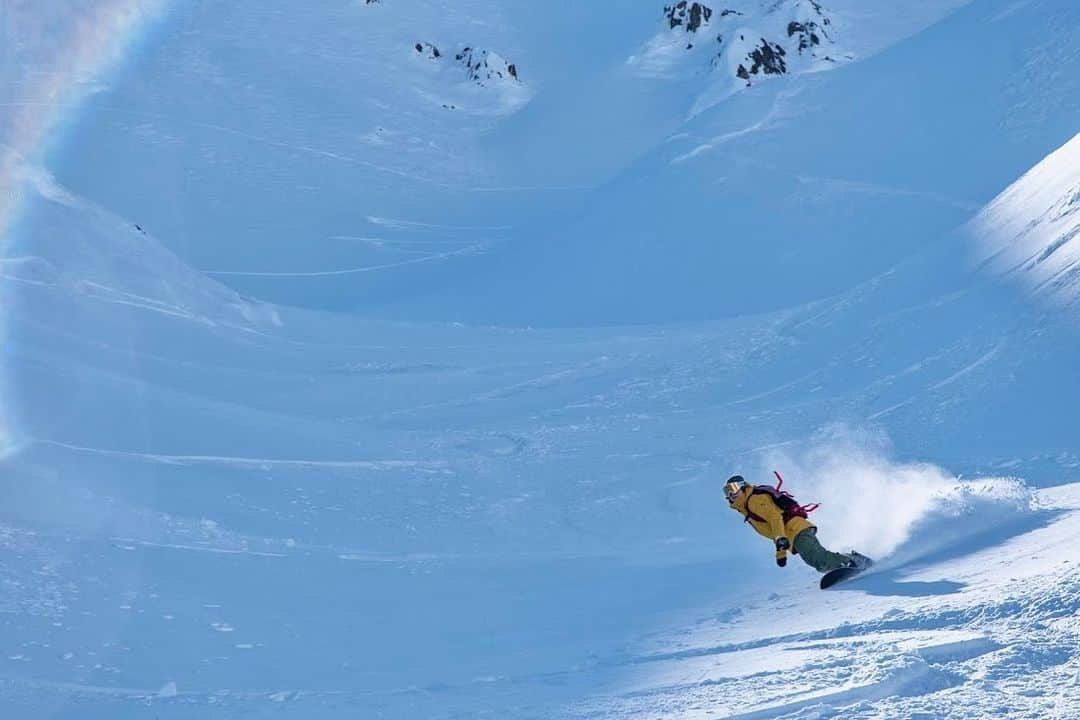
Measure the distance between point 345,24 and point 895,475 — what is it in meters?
28.7

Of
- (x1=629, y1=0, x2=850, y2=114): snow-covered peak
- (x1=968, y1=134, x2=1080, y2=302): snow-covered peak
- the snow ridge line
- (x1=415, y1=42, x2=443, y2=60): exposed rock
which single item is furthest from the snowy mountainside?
(x1=415, y1=42, x2=443, y2=60): exposed rock

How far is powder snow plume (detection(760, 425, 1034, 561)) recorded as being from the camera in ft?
30.3

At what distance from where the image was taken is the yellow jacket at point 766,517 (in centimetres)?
909

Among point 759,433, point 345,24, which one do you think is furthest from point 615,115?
point 759,433

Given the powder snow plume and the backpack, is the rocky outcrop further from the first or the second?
the backpack

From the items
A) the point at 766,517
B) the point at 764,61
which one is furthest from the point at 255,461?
the point at 764,61

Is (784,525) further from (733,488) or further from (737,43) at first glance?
(737,43)

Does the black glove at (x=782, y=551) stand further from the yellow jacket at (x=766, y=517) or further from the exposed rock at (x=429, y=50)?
the exposed rock at (x=429, y=50)

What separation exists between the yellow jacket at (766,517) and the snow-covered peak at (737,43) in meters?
21.4

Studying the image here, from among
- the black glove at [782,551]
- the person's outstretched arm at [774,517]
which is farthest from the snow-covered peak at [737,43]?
the black glove at [782,551]

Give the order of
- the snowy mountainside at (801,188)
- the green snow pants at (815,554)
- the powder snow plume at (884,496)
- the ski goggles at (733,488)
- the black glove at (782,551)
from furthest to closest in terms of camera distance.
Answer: the snowy mountainside at (801,188) → the ski goggles at (733,488) → the powder snow plume at (884,496) → the black glove at (782,551) → the green snow pants at (815,554)

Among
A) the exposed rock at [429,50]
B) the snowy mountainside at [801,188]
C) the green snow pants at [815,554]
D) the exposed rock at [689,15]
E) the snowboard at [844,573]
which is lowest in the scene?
the snowboard at [844,573]

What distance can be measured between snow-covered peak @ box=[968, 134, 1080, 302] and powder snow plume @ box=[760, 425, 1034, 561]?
2820 mm

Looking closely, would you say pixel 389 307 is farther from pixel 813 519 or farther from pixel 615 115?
pixel 813 519
